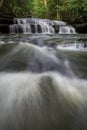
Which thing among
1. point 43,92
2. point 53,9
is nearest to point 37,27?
point 53,9

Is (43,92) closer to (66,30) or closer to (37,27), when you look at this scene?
(37,27)

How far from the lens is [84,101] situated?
8.04 ft

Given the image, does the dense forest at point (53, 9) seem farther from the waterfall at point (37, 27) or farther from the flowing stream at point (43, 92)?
the flowing stream at point (43, 92)

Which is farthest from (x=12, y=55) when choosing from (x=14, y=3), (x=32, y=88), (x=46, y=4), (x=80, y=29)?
(x=46, y=4)

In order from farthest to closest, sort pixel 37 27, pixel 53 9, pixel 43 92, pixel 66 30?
1. pixel 53 9
2. pixel 66 30
3. pixel 37 27
4. pixel 43 92

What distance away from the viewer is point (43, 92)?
8.54 ft

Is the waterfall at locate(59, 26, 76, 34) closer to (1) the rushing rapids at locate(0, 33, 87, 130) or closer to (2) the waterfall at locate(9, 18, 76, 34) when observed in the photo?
(2) the waterfall at locate(9, 18, 76, 34)

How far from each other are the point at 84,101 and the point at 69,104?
0.22 m

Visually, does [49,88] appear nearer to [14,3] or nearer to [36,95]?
[36,95]

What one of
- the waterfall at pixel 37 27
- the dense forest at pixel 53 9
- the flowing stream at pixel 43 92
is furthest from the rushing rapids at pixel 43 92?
the dense forest at pixel 53 9

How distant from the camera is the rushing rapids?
2062 millimetres

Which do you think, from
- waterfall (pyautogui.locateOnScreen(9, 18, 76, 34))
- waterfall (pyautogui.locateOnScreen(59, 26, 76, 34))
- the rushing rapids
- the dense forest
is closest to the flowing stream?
the rushing rapids

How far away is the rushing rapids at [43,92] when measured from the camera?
2062mm

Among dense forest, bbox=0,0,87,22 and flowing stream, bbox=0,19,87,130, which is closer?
flowing stream, bbox=0,19,87,130
